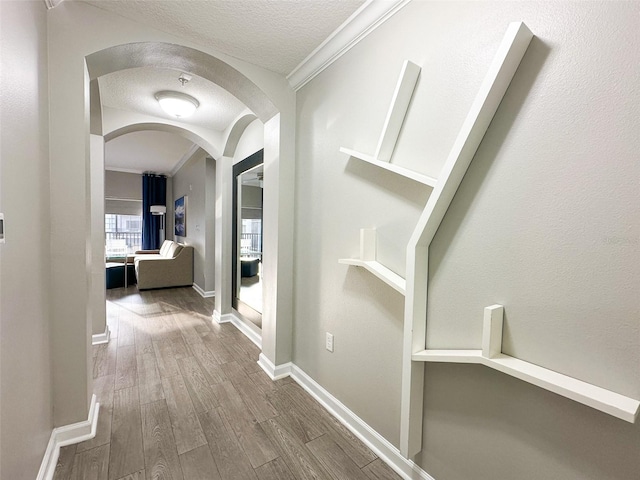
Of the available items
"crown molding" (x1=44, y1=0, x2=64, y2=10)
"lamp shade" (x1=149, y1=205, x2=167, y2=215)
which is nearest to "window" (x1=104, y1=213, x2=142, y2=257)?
"lamp shade" (x1=149, y1=205, x2=167, y2=215)

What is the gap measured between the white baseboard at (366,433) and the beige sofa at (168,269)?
163 inches

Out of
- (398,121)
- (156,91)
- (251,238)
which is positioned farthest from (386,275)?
(156,91)

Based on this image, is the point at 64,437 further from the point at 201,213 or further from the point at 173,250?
the point at 173,250

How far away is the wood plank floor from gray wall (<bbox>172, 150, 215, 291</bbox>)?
2176mm

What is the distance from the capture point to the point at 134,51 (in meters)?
1.75

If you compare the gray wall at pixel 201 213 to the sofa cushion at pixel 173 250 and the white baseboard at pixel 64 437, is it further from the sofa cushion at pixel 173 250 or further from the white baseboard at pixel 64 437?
the white baseboard at pixel 64 437

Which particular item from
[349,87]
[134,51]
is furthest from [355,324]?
[134,51]

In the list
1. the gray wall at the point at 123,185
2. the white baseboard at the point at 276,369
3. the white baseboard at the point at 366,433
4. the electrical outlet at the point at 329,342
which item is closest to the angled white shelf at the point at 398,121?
the electrical outlet at the point at 329,342

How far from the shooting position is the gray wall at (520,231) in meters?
0.79

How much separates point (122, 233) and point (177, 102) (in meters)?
6.29

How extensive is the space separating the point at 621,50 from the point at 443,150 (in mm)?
546

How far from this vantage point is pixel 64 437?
1535 millimetres

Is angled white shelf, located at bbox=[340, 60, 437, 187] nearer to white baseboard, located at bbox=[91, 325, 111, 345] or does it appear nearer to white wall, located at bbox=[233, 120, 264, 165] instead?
white wall, located at bbox=[233, 120, 264, 165]

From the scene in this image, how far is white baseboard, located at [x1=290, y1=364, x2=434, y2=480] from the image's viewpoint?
A: 1.36 metres
